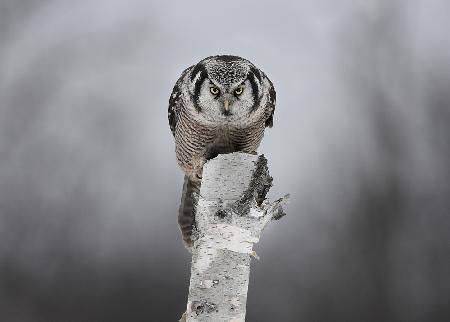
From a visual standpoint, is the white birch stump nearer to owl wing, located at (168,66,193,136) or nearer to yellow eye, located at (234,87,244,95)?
yellow eye, located at (234,87,244,95)

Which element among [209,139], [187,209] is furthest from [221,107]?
[187,209]

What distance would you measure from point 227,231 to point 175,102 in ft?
3.84

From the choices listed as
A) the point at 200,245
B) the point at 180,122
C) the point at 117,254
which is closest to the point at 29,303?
the point at 117,254

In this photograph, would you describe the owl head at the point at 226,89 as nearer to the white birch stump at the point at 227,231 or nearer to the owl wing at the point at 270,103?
the owl wing at the point at 270,103

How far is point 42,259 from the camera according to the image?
2.80 metres

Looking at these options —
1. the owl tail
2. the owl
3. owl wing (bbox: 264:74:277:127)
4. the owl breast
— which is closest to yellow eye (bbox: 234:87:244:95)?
the owl

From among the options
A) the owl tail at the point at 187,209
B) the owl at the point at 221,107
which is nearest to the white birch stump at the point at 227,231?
the owl at the point at 221,107

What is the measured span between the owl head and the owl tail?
0.40 metres

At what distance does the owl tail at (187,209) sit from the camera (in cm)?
224

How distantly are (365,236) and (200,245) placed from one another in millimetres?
1872

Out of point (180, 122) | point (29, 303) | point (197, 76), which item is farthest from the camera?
point (29, 303)

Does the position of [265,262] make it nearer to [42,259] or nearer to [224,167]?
[42,259]

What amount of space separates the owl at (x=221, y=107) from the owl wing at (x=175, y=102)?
0.09 feet

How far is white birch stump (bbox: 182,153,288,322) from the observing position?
4.13ft
